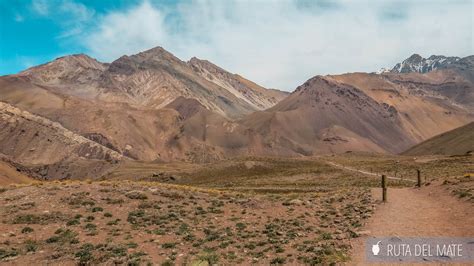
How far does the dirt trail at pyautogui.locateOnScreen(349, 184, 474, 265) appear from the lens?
1997 centimetres

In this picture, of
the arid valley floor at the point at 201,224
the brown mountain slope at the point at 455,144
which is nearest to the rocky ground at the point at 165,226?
the arid valley floor at the point at 201,224

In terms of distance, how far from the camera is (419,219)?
23953mm

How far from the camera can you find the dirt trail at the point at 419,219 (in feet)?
65.5

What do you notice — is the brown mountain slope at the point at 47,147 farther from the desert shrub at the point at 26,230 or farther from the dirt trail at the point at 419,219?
the dirt trail at the point at 419,219

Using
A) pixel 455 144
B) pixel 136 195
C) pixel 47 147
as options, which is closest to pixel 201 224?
pixel 136 195

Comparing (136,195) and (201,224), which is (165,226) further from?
(136,195)

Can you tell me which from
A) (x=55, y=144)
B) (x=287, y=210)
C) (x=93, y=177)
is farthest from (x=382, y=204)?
(x=55, y=144)

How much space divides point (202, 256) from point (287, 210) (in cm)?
1234

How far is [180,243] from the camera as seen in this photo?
848 inches

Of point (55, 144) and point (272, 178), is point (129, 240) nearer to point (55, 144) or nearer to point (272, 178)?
point (272, 178)

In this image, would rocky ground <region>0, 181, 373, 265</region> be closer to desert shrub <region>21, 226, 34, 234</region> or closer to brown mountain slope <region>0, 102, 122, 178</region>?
desert shrub <region>21, 226, 34, 234</region>

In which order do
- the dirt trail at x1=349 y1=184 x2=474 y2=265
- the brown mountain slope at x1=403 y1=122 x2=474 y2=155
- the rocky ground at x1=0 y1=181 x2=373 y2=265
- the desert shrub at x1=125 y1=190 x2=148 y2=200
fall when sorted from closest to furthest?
the rocky ground at x1=0 y1=181 x2=373 y2=265 → the dirt trail at x1=349 y1=184 x2=474 y2=265 → the desert shrub at x1=125 y1=190 x2=148 y2=200 → the brown mountain slope at x1=403 y1=122 x2=474 y2=155

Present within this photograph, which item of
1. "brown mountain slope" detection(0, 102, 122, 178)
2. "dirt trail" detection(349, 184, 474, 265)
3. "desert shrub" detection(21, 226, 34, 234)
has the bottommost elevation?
"desert shrub" detection(21, 226, 34, 234)

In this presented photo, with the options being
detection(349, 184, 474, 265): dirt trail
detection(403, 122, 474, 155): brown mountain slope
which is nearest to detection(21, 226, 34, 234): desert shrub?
detection(349, 184, 474, 265): dirt trail
